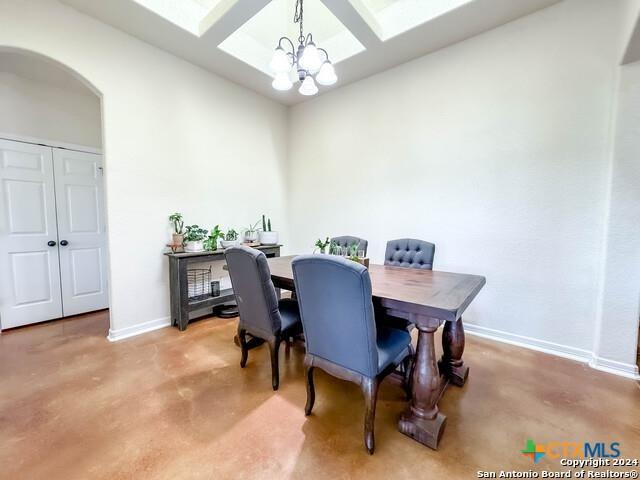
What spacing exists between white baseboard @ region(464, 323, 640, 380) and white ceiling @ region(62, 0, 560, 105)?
2.95 meters

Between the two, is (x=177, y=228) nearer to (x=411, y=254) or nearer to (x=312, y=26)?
(x=411, y=254)

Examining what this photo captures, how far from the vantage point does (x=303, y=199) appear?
4.27m

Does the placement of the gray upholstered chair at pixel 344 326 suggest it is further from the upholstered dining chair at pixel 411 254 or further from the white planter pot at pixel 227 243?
the white planter pot at pixel 227 243

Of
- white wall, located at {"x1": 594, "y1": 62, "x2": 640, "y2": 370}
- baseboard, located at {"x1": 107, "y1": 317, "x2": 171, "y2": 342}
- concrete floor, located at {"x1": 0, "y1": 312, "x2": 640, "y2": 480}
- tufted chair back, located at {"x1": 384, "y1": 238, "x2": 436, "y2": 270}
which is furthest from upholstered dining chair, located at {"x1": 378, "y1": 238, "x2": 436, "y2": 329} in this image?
baseboard, located at {"x1": 107, "y1": 317, "x2": 171, "y2": 342}

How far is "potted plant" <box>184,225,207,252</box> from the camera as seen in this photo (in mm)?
3012

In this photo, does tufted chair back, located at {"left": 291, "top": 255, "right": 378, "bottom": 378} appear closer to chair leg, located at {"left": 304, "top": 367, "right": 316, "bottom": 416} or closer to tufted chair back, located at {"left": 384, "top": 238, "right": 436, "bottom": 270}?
chair leg, located at {"left": 304, "top": 367, "right": 316, "bottom": 416}

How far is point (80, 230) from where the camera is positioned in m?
3.30

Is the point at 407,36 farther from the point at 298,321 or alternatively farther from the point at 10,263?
the point at 10,263

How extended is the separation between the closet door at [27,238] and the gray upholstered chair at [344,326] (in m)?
3.42

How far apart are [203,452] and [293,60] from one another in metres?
2.81

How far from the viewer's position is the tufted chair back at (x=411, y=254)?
2.45m

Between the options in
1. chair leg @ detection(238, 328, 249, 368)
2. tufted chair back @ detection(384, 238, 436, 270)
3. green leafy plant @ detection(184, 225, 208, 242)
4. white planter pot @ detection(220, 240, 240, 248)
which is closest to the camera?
chair leg @ detection(238, 328, 249, 368)

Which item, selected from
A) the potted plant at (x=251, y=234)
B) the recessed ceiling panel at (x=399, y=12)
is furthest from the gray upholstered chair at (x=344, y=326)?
the potted plant at (x=251, y=234)

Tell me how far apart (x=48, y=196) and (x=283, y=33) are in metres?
3.30
